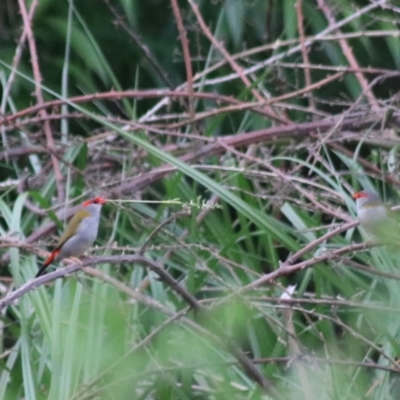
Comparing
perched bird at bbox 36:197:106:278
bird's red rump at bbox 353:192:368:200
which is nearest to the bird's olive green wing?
perched bird at bbox 36:197:106:278

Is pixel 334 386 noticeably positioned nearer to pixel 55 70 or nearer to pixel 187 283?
pixel 187 283

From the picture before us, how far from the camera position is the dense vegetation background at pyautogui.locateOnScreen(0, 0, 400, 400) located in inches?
95.0

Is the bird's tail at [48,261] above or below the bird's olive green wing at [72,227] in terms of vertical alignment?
below

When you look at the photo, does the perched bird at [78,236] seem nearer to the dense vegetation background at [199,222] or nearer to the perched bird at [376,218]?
the dense vegetation background at [199,222]

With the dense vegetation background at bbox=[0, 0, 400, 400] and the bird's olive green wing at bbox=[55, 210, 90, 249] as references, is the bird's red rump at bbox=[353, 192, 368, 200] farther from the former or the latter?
the bird's olive green wing at bbox=[55, 210, 90, 249]

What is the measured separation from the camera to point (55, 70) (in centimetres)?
514

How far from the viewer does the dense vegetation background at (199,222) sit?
95.0 inches

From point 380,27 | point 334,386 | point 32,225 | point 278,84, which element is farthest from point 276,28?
point 334,386

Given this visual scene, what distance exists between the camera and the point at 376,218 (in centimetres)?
280

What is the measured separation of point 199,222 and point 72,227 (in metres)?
0.47

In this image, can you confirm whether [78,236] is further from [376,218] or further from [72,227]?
[376,218]

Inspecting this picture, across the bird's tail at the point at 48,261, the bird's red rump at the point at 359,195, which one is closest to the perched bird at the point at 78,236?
the bird's tail at the point at 48,261

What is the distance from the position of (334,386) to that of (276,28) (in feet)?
10.3

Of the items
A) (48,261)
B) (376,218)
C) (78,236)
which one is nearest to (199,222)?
(78,236)
